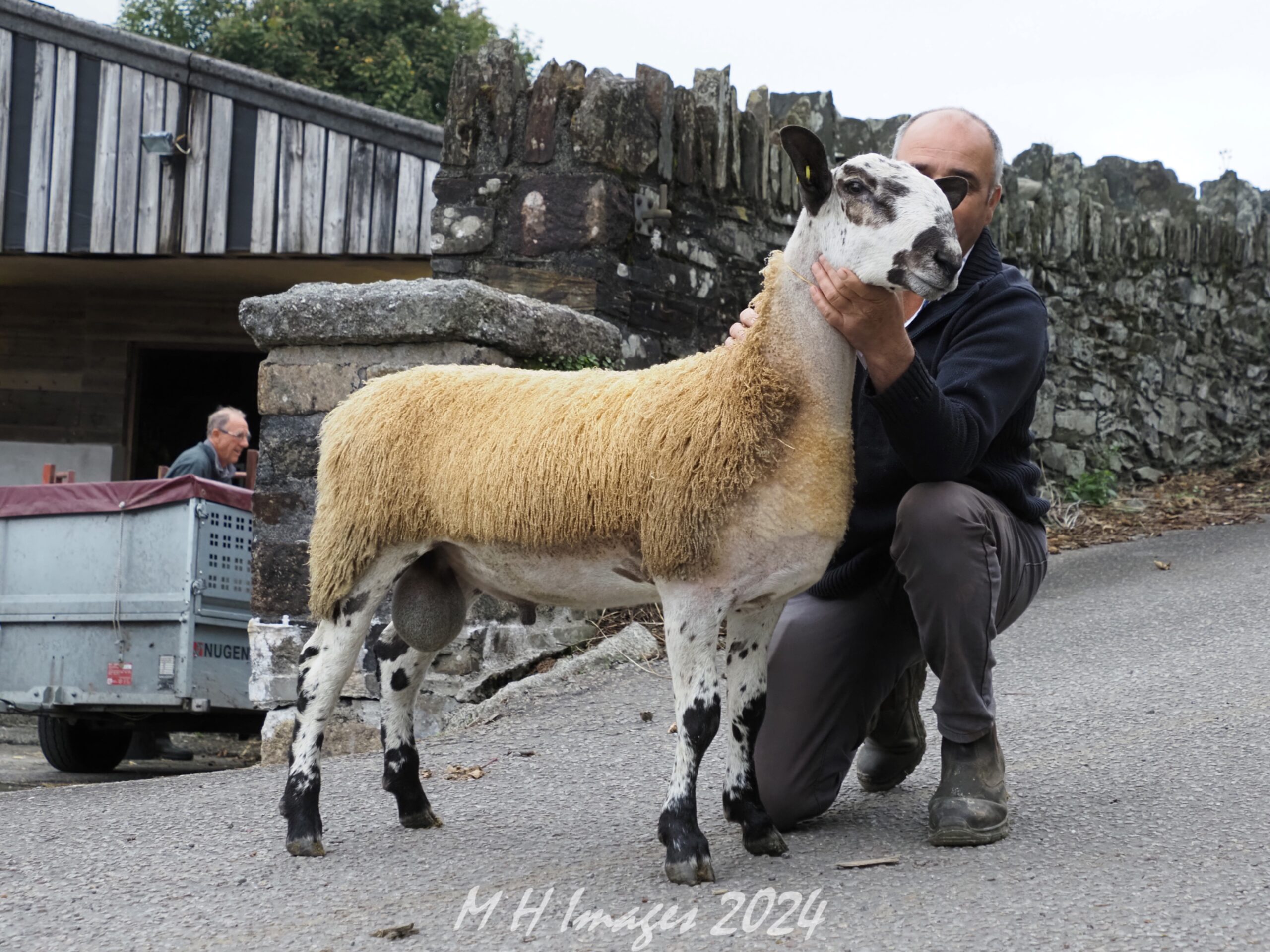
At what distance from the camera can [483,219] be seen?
19.4ft

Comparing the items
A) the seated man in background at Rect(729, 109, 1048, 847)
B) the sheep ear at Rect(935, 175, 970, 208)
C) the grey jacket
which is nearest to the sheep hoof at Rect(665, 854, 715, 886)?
the seated man in background at Rect(729, 109, 1048, 847)

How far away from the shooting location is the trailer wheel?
23.4ft

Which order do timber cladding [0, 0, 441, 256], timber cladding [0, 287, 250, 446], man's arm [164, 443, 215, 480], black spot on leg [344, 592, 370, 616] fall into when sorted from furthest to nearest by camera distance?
timber cladding [0, 287, 250, 446], timber cladding [0, 0, 441, 256], man's arm [164, 443, 215, 480], black spot on leg [344, 592, 370, 616]

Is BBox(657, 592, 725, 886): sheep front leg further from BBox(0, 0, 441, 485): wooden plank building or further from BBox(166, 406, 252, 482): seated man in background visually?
BBox(0, 0, 441, 485): wooden plank building

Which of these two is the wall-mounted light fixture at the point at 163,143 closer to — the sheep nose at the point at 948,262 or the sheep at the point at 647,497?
the sheep at the point at 647,497

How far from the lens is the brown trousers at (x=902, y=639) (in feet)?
9.83

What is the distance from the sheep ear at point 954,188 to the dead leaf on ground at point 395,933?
199cm

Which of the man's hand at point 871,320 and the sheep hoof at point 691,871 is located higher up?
the man's hand at point 871,320

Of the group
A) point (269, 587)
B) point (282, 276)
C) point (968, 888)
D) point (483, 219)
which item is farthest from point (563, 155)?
point (282, 276)

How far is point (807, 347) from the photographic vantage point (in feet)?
9.53

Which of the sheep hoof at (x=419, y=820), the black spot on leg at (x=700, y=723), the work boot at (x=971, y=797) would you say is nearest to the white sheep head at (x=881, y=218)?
the black spot on leg at (x=700, y=723)

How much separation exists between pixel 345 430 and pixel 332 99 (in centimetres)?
692

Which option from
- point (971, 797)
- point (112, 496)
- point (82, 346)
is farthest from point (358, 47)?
point (971, 797)

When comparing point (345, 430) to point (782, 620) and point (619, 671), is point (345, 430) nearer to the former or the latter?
point (782, 620)
